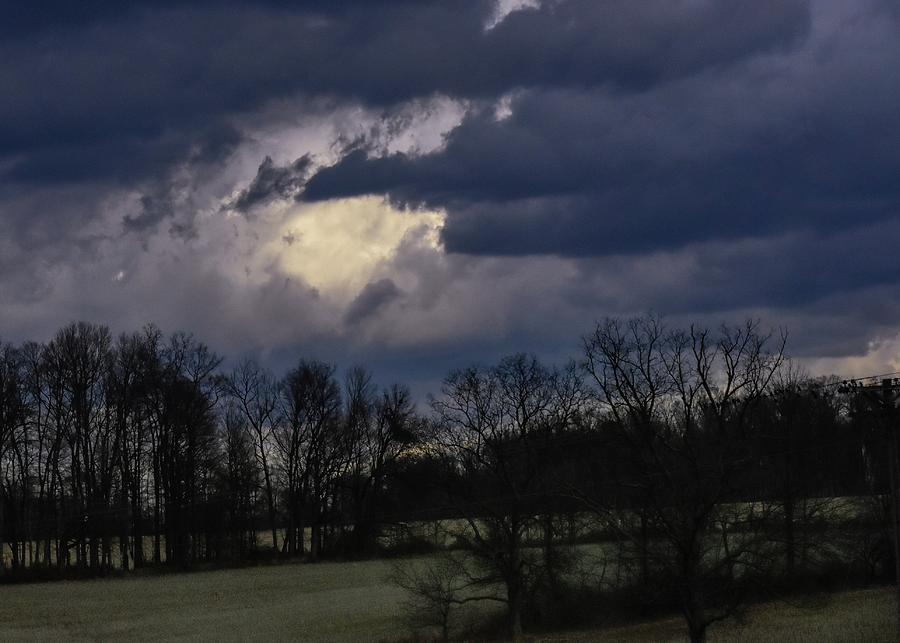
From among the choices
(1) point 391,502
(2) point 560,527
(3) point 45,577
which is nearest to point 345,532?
(1) point 391,502

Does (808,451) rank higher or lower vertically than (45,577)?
higher

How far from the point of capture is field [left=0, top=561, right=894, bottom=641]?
43.5m

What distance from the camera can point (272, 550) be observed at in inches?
4222

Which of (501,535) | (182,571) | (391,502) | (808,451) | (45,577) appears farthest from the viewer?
(391,502)

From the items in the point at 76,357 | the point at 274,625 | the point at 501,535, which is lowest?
the point at 274,625

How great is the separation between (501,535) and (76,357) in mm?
58136

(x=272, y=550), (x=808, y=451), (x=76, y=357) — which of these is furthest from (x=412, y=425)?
(x=808, y=451)

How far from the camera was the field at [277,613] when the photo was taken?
4350 cm

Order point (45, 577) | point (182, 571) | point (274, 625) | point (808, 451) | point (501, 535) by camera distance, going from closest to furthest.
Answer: point (501, 535), point (274, 625), point (808, 451), point (45, 577), point (182, 571)

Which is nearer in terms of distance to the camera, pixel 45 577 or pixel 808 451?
pixel 808 451

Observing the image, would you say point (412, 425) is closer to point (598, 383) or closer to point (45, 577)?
point (45, 577)

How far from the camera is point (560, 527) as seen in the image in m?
52.4

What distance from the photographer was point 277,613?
200 feet

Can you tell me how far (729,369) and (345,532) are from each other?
57250 millimetres
